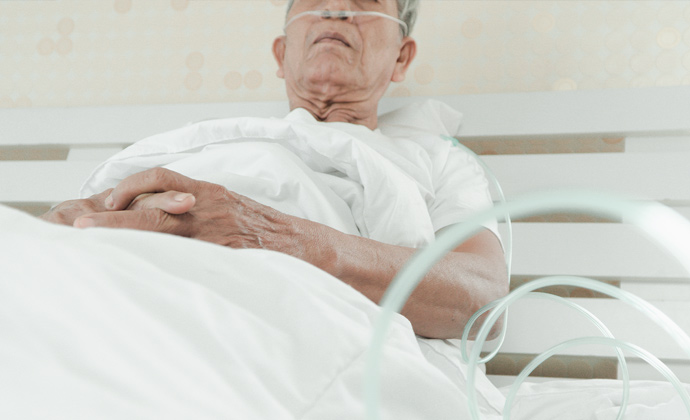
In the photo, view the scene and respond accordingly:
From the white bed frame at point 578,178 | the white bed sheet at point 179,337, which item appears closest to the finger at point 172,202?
the white bed sheet at point 179,337

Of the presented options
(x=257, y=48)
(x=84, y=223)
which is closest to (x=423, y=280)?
(x=84, y=223)

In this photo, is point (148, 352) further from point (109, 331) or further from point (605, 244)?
point (605, 244)

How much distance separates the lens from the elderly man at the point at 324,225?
79 cm

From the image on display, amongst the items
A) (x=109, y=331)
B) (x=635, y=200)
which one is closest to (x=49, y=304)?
(x=109, y=331)

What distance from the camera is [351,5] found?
1260 mm

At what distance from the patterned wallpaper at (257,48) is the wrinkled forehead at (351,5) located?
187 mm

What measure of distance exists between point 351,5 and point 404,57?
0.19 meters

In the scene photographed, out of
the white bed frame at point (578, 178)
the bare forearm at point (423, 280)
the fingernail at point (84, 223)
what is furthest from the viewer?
the white bed frame at point (578, 178)

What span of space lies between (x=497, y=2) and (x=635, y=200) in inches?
50.8

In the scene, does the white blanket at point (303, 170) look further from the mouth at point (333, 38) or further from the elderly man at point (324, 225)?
the mouth at point (333, 38)

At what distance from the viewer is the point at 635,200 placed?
0.85 feet

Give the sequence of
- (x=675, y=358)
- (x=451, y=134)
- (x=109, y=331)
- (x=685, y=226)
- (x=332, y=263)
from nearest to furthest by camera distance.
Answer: (x=685, y=226) → (x=109, y=331) → (x=332, y=263) → (x=675, y=358) → (x=451, y=134)

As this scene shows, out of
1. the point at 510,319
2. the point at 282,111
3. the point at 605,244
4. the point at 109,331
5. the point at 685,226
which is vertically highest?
the point at 685,226

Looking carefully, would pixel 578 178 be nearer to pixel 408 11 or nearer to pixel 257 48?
pixel 408 11
